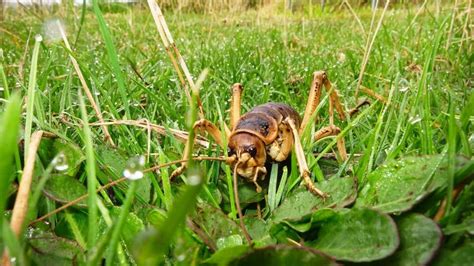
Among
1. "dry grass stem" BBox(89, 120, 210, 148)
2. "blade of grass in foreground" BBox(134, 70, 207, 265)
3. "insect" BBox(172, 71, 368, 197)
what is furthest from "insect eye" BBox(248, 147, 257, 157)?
"blade of grass in foreground" BBox(134, 70, 207, 265)

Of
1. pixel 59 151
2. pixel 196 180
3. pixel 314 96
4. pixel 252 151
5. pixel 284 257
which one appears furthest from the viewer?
pixel 314 96

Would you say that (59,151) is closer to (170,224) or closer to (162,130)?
(162,130)

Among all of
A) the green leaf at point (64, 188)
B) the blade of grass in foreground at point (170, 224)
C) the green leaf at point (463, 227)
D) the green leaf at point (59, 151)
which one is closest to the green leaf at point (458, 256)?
the green leaf at point (463, 227)

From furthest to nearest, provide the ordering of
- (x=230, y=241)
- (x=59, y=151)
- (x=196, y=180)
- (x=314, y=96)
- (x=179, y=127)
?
(x=179, y=127), (x=314, y=96), (x=59, y=151), (x=230, y=241), (x=196, y=180)

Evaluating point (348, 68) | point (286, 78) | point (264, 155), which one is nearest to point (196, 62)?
point (286, 78)

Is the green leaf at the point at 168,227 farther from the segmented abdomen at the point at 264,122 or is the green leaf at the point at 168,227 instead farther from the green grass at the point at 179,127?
the segmented abdomen at the point at 264,122

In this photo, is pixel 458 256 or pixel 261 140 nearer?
pixel 458 256

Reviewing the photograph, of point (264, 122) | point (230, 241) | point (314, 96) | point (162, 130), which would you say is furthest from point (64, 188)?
point (314, 96)
